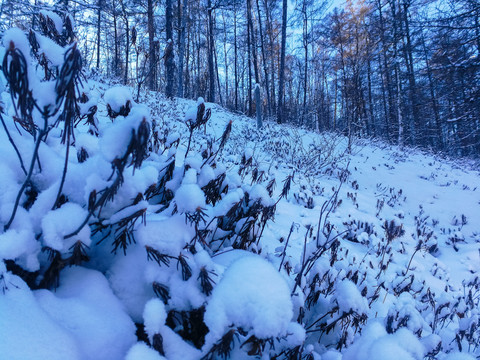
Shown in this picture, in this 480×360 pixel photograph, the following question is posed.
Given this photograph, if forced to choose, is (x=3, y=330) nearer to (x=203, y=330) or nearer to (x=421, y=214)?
(x=203, y=330)

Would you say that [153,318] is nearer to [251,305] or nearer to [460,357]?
[251,305]

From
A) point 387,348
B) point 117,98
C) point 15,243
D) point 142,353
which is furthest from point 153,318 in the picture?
point 117,98

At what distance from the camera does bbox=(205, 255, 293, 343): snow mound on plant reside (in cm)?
78

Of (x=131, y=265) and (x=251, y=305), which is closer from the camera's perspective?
(x=251, y=305)

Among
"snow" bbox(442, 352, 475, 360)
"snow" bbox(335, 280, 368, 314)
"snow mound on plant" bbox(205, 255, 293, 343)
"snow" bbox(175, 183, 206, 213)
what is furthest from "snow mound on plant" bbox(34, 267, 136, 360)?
"snow" bbox(442, 352, 475, 360)

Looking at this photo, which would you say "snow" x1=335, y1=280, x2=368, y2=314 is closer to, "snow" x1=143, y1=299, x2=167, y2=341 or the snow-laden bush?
the snow-laden bush

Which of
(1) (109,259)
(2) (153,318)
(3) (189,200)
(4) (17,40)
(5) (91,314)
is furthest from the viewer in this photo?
(1) (109,259)

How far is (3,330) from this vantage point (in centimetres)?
81

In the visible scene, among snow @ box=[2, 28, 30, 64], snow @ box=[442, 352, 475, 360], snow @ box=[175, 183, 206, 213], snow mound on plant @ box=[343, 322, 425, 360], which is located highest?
snow @ box=[2, 28, 30, 64]

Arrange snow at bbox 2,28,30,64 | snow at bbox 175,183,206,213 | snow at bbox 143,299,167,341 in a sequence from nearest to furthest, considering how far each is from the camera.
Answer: snow at bbox 2,28,30,64 < snow at bbox 143,299,167,341 < snow at bbox 175,183,206,213

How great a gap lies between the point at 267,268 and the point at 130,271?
2.06 ft

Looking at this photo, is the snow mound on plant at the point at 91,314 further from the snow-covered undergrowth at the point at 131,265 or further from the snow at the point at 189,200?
the snow at the point at 189,200

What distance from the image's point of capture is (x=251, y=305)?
2.65ft

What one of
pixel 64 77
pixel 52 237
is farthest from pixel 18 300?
pixel 64 77
